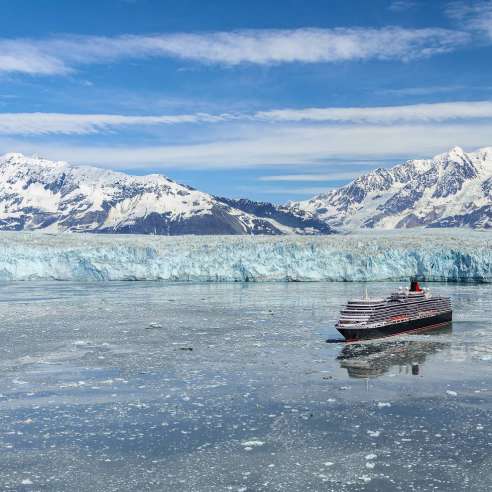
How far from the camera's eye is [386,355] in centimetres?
2216

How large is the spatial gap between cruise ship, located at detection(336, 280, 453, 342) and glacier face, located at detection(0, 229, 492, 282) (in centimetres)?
2333

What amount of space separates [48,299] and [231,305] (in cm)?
1310

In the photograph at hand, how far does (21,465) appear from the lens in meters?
11.2

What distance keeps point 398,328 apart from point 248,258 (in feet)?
106

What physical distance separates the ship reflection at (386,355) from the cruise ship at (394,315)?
1.95ft

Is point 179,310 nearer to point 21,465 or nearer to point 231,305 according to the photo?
point 231,305

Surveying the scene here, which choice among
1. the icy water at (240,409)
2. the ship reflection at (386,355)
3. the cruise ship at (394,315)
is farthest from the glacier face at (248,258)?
the ship reflection at (386,355)

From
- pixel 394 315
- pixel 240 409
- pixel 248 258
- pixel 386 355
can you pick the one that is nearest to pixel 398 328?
pixel 394 315

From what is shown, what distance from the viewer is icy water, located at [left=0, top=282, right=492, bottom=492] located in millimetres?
10781

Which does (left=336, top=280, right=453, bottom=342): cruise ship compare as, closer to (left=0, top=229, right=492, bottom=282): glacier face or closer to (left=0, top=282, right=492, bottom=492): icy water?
(left=0, top=282, right=492, bottom=492): icy water

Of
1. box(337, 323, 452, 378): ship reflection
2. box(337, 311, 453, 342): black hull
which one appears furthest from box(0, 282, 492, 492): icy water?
box(337, 311, 453, 342): black hull

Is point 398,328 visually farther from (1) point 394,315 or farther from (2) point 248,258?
(2) point 248,258

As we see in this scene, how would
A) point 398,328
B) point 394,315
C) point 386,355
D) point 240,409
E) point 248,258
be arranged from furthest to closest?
point 248,258
point 394,315
point 398,328
point 386,355
point 240,409

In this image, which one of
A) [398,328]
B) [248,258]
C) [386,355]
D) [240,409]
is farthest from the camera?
[248,258]
